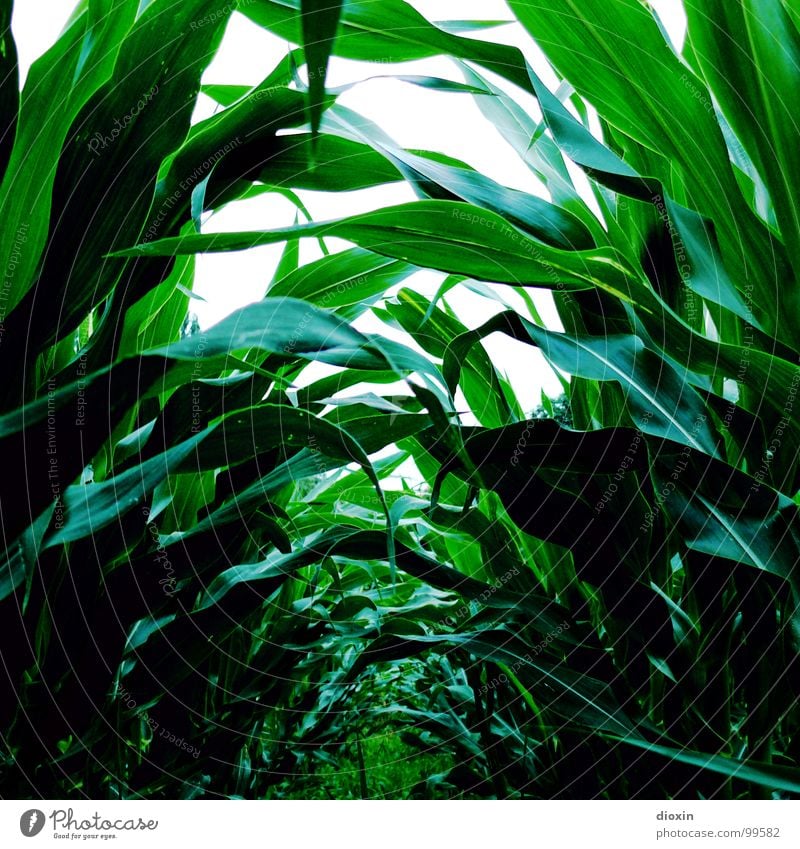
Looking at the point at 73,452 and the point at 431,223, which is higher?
the point at 431,223

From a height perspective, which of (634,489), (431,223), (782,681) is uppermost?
(431,223)

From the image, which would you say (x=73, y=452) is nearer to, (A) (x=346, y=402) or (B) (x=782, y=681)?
(A) (x=346, y=402)

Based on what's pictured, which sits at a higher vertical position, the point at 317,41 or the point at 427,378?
the point at 317,41

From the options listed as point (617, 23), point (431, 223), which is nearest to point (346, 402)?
point (431, 223)

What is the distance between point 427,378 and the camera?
1.05ft

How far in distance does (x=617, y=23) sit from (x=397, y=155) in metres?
0.17

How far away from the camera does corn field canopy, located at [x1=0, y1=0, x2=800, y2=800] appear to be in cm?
36

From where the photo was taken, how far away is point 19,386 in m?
0.39

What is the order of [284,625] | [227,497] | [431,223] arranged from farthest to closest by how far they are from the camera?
[284,625] < [227,497] < [431,223]

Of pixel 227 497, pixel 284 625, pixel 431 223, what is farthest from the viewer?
pixel 284 625

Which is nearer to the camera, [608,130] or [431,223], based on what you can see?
[431,223]

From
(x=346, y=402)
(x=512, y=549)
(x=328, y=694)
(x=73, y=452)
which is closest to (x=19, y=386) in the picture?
(x=73, y=452)

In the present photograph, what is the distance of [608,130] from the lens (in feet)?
1.75

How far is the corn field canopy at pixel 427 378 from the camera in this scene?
36 centimetres
